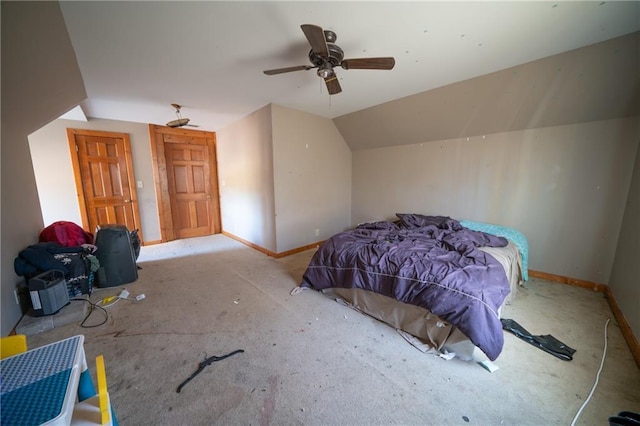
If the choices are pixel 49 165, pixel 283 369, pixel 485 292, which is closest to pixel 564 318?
pixel 485 292

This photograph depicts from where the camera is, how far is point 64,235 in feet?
8.66

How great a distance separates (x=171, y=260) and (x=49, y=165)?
2.35 meters

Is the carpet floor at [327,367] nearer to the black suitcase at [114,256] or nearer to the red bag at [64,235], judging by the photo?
the black suitcase at [114,256]

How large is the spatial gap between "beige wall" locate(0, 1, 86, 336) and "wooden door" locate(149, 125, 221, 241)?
189cm

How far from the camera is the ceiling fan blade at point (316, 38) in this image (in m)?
1.47

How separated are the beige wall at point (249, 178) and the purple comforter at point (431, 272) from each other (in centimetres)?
167

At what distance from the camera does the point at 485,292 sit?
5.26 ft

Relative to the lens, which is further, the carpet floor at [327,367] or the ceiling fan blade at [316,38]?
the ceiling fan blade at [316,38]

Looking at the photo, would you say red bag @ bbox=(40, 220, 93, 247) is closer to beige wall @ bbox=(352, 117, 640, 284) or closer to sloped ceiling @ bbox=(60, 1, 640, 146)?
sloped ceiling @ bbox=(60, 1, 640, 146)

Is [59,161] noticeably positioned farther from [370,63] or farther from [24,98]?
[370,63]

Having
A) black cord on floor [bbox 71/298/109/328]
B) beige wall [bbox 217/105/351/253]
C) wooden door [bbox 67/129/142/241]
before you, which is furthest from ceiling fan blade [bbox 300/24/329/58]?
wooden door [bbox 67/129/142/241]

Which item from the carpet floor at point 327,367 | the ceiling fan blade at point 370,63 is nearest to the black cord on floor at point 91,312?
the carpet floor at point 327,367

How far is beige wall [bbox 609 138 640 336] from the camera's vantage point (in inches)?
73.0

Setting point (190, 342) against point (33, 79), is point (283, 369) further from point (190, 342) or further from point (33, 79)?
point (33, 79)
